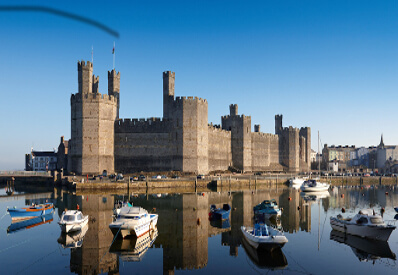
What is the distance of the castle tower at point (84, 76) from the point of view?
52.4 meters

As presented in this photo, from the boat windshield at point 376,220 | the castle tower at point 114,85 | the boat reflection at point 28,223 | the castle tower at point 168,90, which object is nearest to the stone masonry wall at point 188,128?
the castle tower at point 168,90

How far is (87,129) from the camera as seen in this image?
51.6 m

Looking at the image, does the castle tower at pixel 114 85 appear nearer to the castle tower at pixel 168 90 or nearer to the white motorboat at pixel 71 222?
the castle tower at pixel 168 90

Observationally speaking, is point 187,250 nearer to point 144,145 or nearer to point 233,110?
point 144,145

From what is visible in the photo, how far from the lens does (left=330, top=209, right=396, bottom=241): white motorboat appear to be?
68.9 feet

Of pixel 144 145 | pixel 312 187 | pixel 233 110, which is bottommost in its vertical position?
pixel 312 187

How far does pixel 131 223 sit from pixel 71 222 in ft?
14.2

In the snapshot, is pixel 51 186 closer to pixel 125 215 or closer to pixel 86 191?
pixel 86 191

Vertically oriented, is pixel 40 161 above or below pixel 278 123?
below

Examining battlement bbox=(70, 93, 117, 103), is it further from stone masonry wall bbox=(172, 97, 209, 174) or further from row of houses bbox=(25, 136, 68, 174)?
row of houses bbox=(25, 136, 68, 174)

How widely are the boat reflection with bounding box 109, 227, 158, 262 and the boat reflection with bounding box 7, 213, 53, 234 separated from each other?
27.2ft

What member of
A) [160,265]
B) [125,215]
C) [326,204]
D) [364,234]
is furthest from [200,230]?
[326,204]

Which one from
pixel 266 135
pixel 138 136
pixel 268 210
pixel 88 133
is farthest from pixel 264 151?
pixel 268 210

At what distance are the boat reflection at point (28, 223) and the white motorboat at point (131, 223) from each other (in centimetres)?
751
